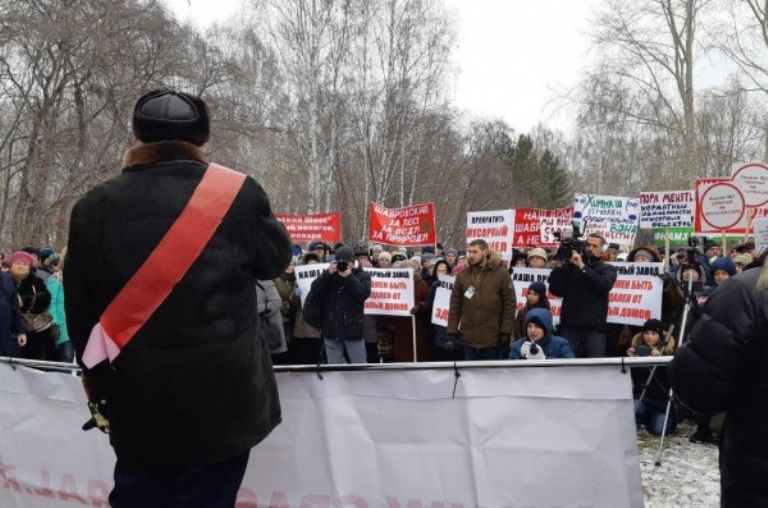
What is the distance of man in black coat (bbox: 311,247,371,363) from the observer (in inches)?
→ 321

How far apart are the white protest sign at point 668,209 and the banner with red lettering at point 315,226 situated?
5598mm

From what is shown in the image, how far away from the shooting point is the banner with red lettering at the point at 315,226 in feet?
49.1

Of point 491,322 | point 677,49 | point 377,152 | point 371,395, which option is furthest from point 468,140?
point 371,395

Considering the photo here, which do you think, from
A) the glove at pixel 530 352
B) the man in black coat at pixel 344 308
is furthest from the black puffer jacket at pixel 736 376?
the man in black coat at pixel 344 308

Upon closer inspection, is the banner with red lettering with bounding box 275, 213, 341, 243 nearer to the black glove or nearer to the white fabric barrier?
the black glove

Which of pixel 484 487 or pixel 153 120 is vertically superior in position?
pixel 153 120

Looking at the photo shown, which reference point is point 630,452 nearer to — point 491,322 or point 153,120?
point 153,120

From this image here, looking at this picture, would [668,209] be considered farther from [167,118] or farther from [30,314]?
[167,118]

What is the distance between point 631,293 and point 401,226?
607cm

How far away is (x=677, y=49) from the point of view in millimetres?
27000

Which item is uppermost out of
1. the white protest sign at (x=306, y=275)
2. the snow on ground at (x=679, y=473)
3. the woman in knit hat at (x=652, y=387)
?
the white protest sign at (x=306, y=275)

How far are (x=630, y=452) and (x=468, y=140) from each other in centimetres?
4166

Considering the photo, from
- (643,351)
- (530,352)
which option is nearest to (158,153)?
(530,352)

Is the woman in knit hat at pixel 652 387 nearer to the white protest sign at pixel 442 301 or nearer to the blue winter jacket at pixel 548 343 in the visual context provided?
the blue winter jacket at pixel 548 343
